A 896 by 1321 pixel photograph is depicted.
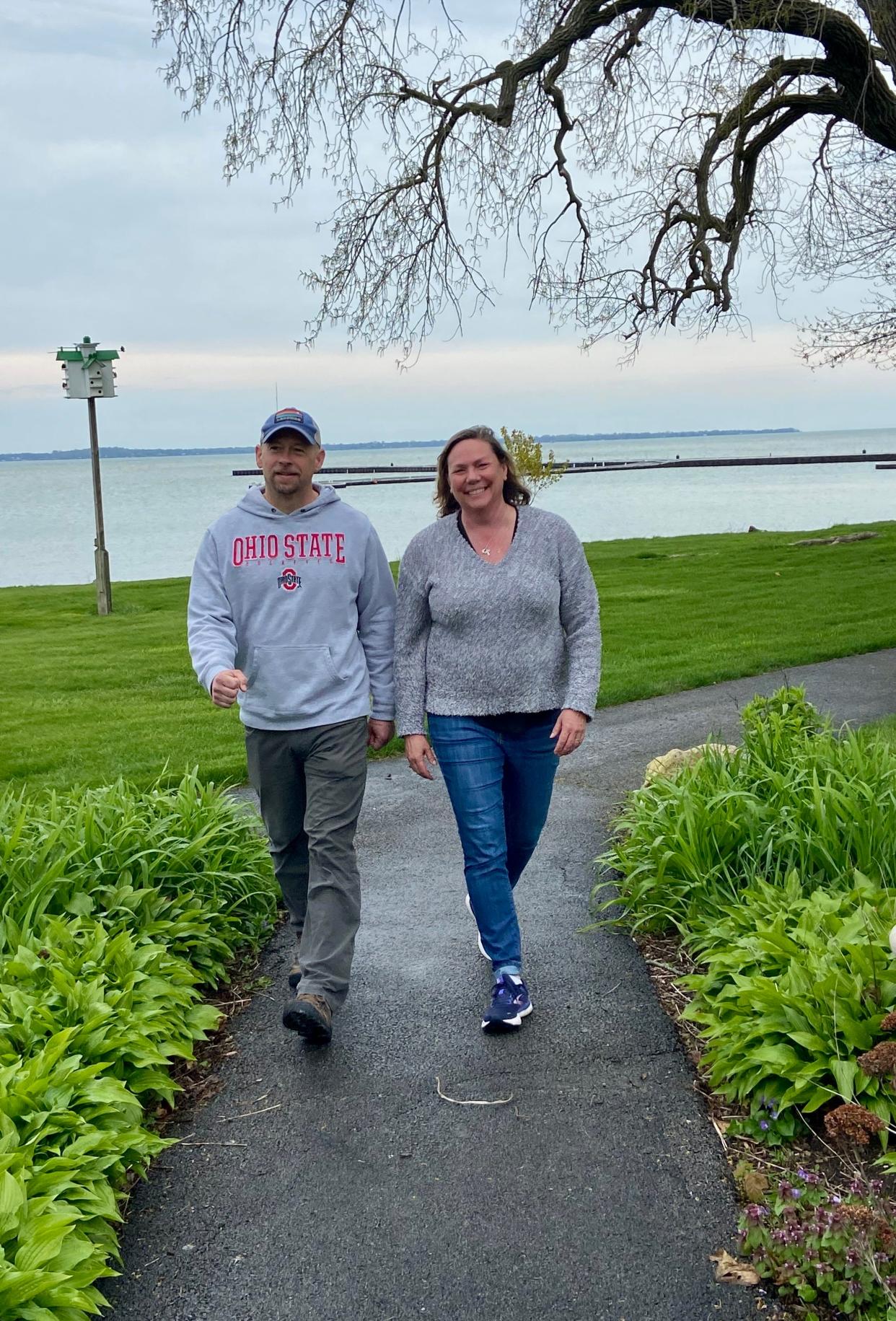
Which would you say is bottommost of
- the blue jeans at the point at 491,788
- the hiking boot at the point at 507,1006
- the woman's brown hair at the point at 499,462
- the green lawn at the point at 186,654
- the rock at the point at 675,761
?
the green lawn at the point at 186,654

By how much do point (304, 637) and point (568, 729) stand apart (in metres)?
0.91

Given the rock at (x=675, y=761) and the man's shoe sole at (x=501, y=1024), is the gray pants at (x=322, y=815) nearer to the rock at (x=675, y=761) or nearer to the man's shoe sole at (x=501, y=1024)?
the man's shoe sole at (x=501, y=1024)

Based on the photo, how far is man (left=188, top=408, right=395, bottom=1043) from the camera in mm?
3773

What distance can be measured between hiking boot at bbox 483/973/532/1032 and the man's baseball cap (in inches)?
75.0

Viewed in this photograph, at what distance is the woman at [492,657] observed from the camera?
381 centimetres

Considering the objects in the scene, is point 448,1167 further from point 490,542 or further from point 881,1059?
point 490,542

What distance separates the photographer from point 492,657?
3.82m

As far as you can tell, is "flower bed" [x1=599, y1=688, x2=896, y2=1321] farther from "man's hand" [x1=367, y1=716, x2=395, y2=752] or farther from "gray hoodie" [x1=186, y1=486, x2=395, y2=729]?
"gray hoodie" [x1=186, y1=486, x2=395, y2=729]

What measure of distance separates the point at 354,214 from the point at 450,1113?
8507 mm

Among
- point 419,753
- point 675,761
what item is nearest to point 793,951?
point 419,753

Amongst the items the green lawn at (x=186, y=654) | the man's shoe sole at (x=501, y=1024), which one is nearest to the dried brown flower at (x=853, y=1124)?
the man's shoe sole at (x=501, y=1024)

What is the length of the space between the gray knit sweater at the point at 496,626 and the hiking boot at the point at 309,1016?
0.91m

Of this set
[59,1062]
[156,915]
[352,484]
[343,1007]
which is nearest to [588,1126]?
[343,1007]

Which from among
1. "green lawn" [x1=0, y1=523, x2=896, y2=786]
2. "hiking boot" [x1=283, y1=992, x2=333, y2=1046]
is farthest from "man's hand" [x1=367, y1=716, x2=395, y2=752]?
"green lawn" [x1=0, y1=523, x2=896, y2=786]
